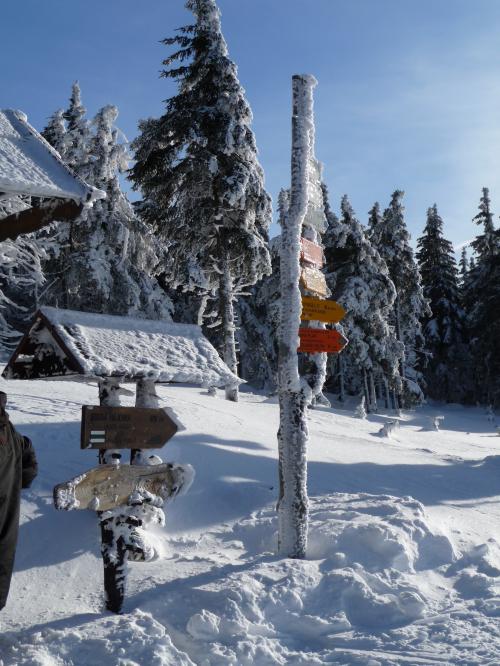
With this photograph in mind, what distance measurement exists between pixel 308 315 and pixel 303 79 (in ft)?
9.05

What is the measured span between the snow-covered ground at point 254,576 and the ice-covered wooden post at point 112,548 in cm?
14

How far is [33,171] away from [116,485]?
104 inches

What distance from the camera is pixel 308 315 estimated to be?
6914 millimetres

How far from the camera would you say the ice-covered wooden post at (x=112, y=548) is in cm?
482

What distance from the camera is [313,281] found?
7113 mm

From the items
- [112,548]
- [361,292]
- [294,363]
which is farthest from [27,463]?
[361,292]

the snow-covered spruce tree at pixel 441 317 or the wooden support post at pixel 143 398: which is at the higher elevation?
the snow-covered spruce tree at pixel 441 317

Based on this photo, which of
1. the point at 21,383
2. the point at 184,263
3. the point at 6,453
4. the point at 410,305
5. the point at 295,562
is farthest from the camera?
the point at 410,305

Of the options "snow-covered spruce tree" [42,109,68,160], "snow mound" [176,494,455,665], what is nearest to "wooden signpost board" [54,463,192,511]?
"snow mound" [176,494,455,665]

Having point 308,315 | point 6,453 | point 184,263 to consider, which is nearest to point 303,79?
point 308,315

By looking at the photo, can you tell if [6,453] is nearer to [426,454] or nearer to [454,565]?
[454,565]

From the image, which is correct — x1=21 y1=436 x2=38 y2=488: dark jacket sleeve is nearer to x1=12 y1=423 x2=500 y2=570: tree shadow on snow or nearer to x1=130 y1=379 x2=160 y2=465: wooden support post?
x1=130 y1=379 x2=160 y2=465: wooden support post

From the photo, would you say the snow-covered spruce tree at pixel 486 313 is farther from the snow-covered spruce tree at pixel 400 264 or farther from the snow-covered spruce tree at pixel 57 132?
the snow-covered spruce tree at pixel 57 132

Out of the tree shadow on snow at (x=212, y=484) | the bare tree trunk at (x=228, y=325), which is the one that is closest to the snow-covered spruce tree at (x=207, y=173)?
the bare tree trunk at (x=228, y=325)
